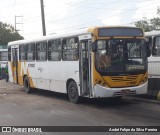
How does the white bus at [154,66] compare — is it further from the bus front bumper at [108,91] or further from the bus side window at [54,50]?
the bus side window at [54,50]

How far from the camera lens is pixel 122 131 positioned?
9.63 meters

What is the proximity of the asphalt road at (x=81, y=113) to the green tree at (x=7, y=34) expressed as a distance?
67498mm

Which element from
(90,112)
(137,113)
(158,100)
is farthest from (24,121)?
(158,100)

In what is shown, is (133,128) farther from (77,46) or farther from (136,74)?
(77,46)

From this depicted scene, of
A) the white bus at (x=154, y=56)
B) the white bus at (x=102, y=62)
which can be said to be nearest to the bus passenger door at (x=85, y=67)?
the white bus at (x=102, y=62)

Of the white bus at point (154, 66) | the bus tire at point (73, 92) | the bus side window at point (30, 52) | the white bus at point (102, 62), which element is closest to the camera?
the white bus at point (102, 62)

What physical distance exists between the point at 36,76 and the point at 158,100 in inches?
275

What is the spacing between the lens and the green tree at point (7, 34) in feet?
272

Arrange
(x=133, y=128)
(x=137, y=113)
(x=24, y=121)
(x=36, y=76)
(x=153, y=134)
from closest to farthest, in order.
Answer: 1. (x=153, y=134)
2. (x=133, y=128)
3. (x=24, y=121)
4. (x=137, y=113)
5. (x=36, y=76)

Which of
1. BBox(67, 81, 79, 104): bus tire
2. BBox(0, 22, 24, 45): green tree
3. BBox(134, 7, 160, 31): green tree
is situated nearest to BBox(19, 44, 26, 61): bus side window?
BBox(67, 81, 79, 104): bus tire

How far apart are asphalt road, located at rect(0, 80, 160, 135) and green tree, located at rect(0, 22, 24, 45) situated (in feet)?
221

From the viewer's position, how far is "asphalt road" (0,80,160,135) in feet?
36.7

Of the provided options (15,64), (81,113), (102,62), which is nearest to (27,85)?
(15,64)

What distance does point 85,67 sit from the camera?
49.1ft
